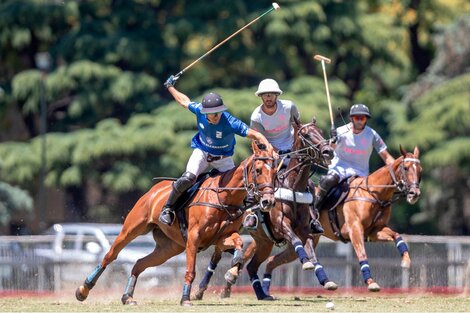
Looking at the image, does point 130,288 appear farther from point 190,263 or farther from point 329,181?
point 329,181

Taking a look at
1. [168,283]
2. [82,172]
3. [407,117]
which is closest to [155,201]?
[168,283]

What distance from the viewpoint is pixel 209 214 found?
14.8 metres

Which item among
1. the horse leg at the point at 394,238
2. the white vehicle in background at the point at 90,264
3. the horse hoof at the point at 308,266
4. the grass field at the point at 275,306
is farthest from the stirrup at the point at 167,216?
the white vehicle in background at the point at 90,264

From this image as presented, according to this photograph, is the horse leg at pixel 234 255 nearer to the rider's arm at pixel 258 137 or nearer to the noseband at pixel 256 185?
the noseband at pixel 256 185

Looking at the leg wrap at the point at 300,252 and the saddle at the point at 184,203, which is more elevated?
the saddle at the point at 184,203

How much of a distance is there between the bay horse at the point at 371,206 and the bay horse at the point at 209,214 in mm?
2031

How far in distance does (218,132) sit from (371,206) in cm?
342

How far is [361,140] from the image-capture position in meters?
18.0

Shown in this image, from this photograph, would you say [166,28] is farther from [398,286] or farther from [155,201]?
[155,201]

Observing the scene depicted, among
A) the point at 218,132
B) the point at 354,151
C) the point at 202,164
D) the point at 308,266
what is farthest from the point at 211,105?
the point at 354,151

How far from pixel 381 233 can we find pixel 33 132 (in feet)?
71.3

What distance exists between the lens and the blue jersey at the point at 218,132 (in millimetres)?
14852

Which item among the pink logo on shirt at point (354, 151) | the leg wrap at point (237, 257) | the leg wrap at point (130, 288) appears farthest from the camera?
the pink logo on shirt at point (354, 151)

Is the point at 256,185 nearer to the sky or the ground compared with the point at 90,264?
nearer to the sky
